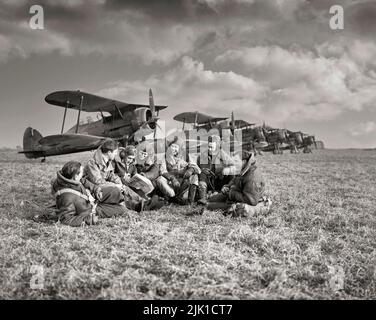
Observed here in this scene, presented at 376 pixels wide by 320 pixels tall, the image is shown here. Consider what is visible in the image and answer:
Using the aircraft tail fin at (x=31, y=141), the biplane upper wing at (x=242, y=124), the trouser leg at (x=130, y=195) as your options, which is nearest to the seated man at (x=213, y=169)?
the trouser leg at (x=130, y=195)

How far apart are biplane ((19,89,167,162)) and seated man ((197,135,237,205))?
8298 mm

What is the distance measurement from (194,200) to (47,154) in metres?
12.1

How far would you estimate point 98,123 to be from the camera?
17.0 meters

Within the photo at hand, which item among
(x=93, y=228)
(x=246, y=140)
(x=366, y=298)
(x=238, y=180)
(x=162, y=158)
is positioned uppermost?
(x=246, y=140)

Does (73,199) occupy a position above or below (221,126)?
below

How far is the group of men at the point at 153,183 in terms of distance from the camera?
4.68m

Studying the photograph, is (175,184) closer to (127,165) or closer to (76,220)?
(127,165)

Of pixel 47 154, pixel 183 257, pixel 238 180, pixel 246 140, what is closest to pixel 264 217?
pixel 238 180

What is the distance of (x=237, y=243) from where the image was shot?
4.01 metres

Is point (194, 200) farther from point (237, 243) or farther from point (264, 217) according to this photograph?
point (237, 243)

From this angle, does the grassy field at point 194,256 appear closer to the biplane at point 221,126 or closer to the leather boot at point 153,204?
the leather boot at point 153,204

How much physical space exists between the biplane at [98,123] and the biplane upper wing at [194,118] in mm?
10102

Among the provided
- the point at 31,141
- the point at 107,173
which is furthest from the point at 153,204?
the point at 31,141

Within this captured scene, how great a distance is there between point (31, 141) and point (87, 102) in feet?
16.7
